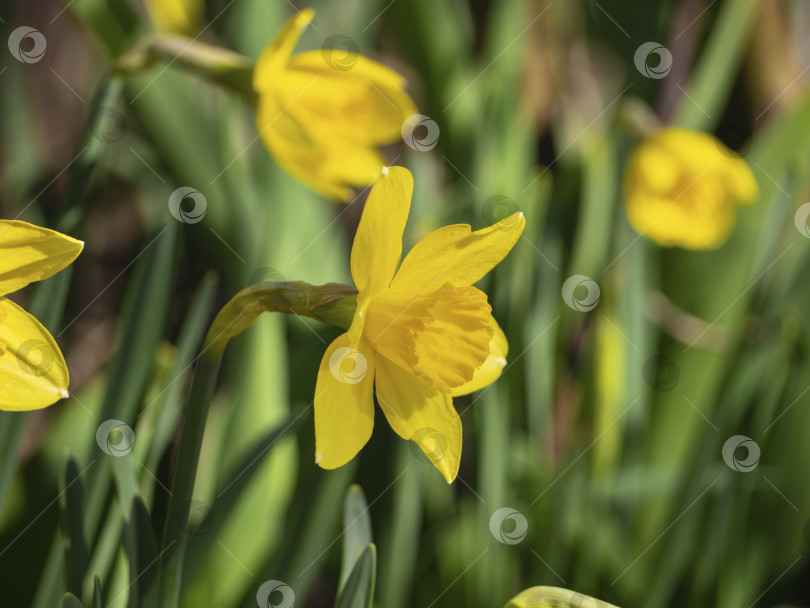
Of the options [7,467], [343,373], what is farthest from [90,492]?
[343,373]

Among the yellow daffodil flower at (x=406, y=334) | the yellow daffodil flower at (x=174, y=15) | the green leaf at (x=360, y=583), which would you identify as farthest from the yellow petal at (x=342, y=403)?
the yellow daffodil flower at (x=174, y=15)

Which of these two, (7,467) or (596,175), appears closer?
(7,467)

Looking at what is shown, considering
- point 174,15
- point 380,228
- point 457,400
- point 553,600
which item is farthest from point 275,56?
point 457,400

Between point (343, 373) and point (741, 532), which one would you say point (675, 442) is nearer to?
point (741, 532)

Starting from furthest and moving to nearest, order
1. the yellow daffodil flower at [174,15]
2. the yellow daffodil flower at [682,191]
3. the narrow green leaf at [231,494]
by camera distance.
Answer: the yellow daffodil flower at [174,15] < the yellow daffodil flower at [682,191] < the narrow green leaf at [231,494]

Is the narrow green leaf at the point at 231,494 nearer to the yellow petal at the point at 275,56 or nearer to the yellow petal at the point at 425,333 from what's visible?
the yellow petal at the point at 425,333

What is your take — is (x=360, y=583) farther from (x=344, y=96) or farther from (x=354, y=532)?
(x=344, y=96)
